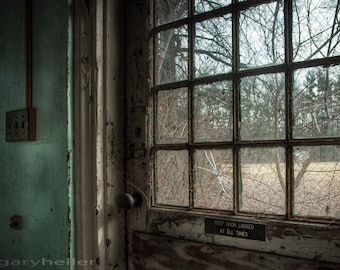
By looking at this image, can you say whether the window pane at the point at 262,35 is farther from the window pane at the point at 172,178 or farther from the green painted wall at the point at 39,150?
the green painted wall at the point at 39,150

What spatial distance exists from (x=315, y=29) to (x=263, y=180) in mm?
406

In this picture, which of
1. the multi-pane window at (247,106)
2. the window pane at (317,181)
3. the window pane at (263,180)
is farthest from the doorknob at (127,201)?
the window pane at (317,181)

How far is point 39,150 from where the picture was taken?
3.25 feet

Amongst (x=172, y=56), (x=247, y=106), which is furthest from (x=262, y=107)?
(x=172, y=56)

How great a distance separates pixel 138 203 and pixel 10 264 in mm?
586

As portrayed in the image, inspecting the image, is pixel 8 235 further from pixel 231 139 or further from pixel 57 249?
pixel 231 139

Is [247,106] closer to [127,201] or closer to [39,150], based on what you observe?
[127,201]

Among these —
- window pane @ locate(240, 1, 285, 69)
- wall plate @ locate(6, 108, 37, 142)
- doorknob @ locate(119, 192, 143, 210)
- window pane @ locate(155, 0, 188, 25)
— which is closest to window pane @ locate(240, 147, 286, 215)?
window pane @ locate(240, 1, 285, 69)

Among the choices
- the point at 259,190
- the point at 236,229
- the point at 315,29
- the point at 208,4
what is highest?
the point at 208,4

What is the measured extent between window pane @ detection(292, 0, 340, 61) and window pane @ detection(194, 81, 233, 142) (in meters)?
0.21

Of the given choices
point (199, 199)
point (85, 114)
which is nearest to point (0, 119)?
point (85, 114)

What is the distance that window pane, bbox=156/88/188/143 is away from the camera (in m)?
0.90

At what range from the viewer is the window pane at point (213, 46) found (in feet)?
2.74

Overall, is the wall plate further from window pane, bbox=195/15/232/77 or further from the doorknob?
window pane, bbox=195/15/232/77
